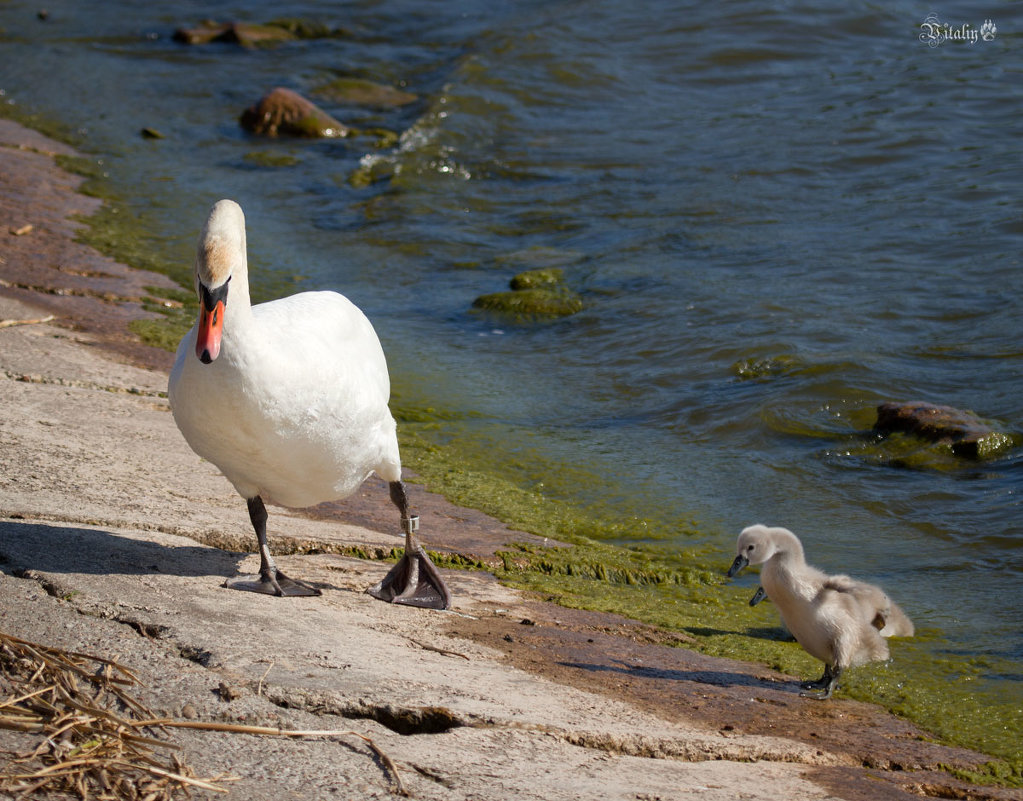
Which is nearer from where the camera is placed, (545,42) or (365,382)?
(365,382)

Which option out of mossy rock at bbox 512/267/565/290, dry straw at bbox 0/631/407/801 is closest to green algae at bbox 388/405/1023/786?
dry straw at bbox 0/631/407/801

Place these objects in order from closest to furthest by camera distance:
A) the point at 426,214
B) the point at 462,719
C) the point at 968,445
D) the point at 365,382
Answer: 1. the point at 462,719
2. the point at 365,382
3. the point at 968,445
4. the point at 426,214

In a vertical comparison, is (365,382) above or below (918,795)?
above

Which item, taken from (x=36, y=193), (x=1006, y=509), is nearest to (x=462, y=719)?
(x=1006, y=509)

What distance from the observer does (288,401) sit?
4211mm

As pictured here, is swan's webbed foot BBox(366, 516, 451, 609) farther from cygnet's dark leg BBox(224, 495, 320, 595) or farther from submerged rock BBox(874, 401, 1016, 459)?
submerged rock BBox(874, 401, 1016, 459)

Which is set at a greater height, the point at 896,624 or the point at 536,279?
the point at 536,279

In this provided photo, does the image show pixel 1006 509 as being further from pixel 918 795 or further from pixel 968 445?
pixel 918 795

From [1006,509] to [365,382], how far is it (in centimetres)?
410

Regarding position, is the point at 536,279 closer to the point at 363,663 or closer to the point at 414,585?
the point at 414,585

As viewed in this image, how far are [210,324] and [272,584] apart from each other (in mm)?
1092

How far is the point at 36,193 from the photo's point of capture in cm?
1239

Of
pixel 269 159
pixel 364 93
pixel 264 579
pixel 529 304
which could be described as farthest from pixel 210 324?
pixel 364 93

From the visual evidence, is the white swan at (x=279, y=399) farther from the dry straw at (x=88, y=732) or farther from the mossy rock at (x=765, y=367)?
the mossy rock at (x=765, y=367)
